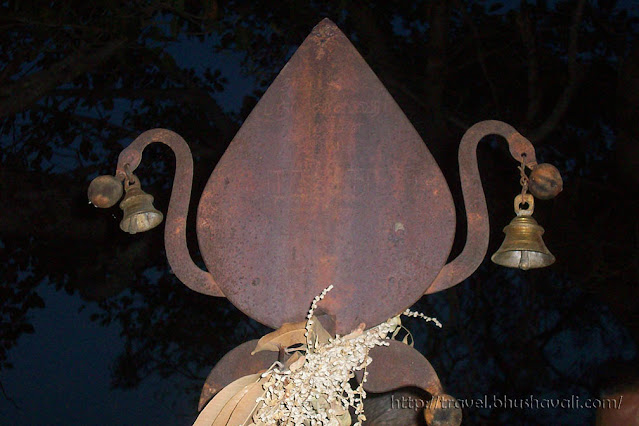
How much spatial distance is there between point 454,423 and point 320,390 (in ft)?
0.93

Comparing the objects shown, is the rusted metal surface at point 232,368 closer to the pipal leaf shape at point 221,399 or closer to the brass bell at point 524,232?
the pipal leaf shape at point 221,399

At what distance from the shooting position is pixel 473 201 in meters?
1.28

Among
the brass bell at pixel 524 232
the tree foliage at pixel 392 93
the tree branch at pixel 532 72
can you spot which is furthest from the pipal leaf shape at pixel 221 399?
the tree branch at pixel 532 72

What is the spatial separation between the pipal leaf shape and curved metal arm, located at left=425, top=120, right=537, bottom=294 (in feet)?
1.11

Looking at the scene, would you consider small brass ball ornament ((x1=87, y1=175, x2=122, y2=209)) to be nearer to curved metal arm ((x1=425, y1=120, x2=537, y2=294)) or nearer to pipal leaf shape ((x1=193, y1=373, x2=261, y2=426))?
pipal leaf shape ((x1=193, y1=373, x2=261, y2=426))

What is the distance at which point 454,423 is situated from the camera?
1233 mm

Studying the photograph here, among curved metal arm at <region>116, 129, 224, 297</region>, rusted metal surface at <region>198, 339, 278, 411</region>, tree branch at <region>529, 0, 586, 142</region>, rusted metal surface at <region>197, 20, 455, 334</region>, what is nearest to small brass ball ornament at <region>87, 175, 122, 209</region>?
curved metal arm at <region>116, 129, 224, 297</region>

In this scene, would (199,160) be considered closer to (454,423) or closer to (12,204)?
(12,204)

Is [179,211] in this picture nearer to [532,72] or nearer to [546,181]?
[546,181]

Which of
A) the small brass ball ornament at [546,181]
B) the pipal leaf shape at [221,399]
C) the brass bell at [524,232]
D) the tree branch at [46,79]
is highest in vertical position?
the tree branch at [46,79]

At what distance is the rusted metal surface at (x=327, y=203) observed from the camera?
1.24 metres

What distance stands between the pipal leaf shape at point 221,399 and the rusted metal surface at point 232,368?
0.08m

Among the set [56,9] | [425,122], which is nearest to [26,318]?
[56,9]

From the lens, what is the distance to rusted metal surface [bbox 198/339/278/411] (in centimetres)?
127
